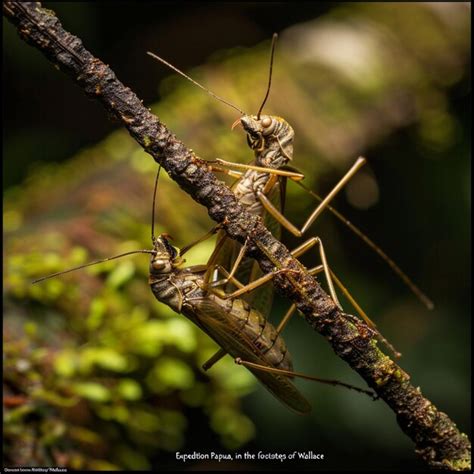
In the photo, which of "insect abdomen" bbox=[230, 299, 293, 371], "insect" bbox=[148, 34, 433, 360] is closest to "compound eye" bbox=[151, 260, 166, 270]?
"insect" bbox=[148, 34, 433, 360]

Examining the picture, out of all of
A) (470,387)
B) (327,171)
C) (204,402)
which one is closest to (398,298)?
(470,387)

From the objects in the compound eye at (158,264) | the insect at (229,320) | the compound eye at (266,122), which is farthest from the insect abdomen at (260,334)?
the compound eye at (266,122)

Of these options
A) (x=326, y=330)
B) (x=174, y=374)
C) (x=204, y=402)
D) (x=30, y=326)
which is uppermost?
(x=326, y=330)

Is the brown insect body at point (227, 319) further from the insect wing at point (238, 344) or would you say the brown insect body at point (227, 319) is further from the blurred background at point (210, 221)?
the blurred background at point (210, 221)

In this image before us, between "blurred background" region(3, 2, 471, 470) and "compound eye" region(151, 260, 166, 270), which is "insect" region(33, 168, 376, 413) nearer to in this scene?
"compound eye" region(151, 260, 166, 270)

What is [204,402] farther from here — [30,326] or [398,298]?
[398,298]

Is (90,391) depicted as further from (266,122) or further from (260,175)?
(266,122)
